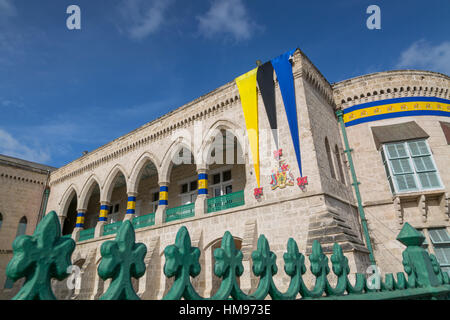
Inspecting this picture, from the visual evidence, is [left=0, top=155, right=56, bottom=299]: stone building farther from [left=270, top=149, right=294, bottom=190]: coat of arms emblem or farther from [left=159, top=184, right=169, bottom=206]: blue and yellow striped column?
[left=270, top=149, right=294, bottom=190]: coat of arms emblem

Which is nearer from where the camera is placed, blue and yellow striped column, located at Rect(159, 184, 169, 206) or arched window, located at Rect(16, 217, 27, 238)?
blue and yellow striped column, located at Rect(159, 184, 169, 206)

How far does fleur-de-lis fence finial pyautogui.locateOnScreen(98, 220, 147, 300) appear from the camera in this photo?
0.98m

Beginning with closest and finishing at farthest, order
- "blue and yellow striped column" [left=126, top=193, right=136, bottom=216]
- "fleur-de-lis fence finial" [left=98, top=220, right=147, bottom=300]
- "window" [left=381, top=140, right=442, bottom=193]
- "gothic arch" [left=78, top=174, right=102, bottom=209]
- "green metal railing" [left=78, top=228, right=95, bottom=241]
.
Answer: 1. "fleur-de-lis fence finial" [left=98, top=220, right=147, bottom=300]
2. "window" [left=381, top=140, right=442, bottom=193]
3. "blue and yellow striped column" [left=126, top=193, right=136, bottom=216]
4. "green metal railing" [left=78, top=228, right=95, bottom=241]
5. "gothic arch" [left=78, top=174, right=102, bottom=209]

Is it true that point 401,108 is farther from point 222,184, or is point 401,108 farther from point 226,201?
point 222,184

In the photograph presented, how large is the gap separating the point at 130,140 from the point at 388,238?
11895mm

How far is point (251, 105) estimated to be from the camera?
32.8 feet

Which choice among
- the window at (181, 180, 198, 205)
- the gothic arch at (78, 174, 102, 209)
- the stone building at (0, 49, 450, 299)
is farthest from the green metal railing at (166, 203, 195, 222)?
the gothic arch at (78, 174, 102, 209)

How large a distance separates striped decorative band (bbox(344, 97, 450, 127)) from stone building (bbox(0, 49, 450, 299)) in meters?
0.04

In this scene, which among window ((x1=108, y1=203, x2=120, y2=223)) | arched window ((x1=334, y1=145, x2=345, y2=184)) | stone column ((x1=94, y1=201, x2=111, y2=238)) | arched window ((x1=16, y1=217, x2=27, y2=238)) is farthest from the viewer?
window ((x1=108, y1=203, x2=120, y2=223))

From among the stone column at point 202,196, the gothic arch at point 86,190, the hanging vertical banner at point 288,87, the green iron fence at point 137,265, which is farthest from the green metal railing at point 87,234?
the green iron fence at point 137,265

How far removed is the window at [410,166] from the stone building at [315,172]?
30mm

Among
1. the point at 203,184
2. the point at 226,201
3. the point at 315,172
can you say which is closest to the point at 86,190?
the point at 203,184

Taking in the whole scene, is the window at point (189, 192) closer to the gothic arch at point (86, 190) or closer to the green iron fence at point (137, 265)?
the gothic arch at point (86, 190)
